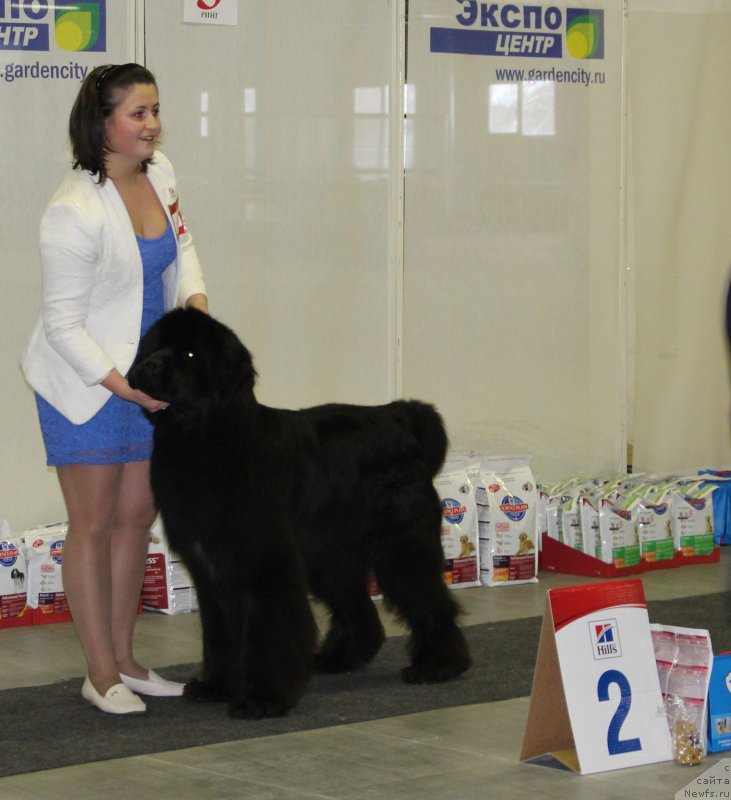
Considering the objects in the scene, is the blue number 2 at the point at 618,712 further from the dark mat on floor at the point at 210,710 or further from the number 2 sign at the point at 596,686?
the dark mat on floor at the point at 210,710

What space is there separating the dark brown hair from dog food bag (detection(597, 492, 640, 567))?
2.93 metres

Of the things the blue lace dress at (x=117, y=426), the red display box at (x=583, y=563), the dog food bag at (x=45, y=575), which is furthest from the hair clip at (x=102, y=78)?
the red display box at (x=583, y=563)

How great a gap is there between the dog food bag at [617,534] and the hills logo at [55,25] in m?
2.76

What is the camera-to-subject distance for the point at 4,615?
491 cm

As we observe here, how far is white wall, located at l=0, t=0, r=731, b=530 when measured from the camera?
5.39 meters

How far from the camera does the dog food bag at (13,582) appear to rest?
4871 millimetres

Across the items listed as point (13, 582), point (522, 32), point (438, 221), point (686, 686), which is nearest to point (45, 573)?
point (13, 582)

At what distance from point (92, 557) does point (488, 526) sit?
2.30 m

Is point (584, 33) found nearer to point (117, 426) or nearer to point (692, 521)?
point (692, 521)

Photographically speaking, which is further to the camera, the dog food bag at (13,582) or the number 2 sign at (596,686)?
the dog food bag at (13,582)

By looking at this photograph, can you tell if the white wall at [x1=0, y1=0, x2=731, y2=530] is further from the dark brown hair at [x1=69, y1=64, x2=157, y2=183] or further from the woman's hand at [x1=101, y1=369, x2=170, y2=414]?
the woman's hand at [x1=101, y1=369, x2=170, y2=414]

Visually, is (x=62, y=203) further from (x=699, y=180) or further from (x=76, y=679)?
(x=699, y=180)

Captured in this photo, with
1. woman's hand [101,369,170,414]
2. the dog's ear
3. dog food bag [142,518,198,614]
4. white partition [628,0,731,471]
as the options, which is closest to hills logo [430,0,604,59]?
white partition [628,0,731,471]

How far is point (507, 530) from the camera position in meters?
5.63
